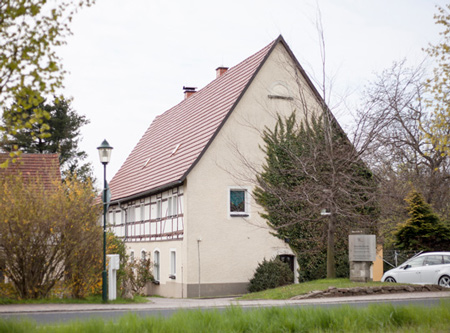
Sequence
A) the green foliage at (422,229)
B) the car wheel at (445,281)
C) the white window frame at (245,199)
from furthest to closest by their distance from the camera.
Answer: the green foliage at (422,229), the white window frame at (245,199), the car wheel at (445,281)

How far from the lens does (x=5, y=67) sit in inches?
365

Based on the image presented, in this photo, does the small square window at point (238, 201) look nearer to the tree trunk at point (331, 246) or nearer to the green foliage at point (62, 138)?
the tree trunk at point (331, 246)

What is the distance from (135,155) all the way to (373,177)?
64.3ft

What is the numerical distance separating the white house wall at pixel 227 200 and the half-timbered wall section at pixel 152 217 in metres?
1.23

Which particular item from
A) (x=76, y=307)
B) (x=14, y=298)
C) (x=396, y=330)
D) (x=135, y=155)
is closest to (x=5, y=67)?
(x=396, y=330)

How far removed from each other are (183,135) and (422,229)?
1349 centimetres

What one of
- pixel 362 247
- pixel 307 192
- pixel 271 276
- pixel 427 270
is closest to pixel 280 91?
pixel 307 192

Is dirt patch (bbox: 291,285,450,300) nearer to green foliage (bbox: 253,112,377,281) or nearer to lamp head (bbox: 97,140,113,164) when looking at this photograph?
green foliage (bbox: 253,112,377,281)

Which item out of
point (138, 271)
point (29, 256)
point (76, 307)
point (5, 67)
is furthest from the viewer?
point (138, 271)

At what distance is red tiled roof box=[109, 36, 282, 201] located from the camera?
2992 cm

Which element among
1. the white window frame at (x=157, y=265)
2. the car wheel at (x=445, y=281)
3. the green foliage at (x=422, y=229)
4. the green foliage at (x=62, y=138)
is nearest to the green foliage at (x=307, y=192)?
the car wheel at (x=445, y=281)

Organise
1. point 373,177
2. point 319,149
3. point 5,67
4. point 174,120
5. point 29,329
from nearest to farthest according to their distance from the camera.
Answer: point 5,67 < point 29,329 < point 319,149 < point 373,177 < point 174,120

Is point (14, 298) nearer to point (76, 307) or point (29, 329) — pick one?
point (76, 307)

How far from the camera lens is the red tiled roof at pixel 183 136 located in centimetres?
2992
